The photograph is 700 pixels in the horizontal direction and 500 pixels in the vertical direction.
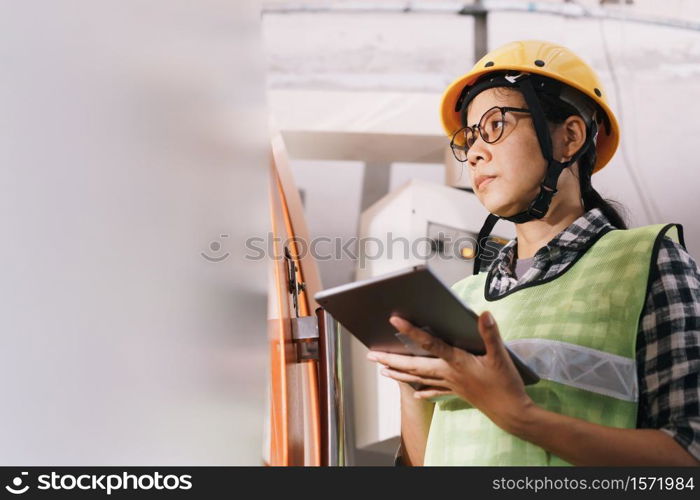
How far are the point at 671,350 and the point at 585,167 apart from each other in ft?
0.98

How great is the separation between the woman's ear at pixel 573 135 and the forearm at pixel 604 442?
1.19 ft

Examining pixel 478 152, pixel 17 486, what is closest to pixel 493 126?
pixel 478 152

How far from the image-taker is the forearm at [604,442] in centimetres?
80

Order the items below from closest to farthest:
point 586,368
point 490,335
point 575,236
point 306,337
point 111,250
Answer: point 111,250 < point 490,335 < point 586,368 < point 575,236 < point 306,337

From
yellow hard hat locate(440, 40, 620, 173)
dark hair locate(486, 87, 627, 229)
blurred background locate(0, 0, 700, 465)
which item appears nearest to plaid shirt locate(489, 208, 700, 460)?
dark hair locate(486, 87, 627, 229)

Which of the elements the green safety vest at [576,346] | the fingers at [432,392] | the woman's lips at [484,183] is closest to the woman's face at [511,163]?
the woman's lips at [484,183]

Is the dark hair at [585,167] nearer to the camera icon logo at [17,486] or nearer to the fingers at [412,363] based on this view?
the fingers at [412,363]

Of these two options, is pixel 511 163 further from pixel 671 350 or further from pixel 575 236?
pixel 671 350

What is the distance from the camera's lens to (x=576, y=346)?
0.86 m

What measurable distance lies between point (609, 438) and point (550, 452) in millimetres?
64

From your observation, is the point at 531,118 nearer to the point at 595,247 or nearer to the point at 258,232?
the point at 595,247

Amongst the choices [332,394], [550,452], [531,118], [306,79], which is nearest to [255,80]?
[531,118]

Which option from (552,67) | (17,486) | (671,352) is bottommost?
(17,486)

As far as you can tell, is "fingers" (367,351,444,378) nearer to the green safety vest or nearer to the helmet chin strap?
the green safety vest
